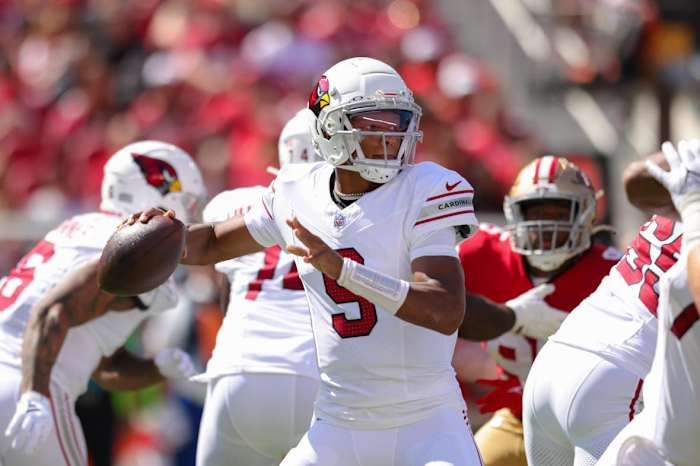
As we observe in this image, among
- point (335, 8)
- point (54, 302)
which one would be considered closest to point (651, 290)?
point (54, 302)

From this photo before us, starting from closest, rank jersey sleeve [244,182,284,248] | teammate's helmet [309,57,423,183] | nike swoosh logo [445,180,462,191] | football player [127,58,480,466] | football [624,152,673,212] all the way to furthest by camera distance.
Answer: football player [127,58,480,466]
nike swoosh logo [445,180,462,191]
teammate's helmet [309,57,423,183]
jersey sleeve [244,182,284,248]
football [624,152,673,212]

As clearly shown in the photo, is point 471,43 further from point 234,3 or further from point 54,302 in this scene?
point 54,302

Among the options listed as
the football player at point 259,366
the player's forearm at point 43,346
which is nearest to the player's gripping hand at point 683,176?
the football player at point 259,366

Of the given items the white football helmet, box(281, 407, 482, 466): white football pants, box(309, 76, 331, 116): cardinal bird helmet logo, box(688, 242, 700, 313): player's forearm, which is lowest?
box(281, 407, 482, 466): white football pants

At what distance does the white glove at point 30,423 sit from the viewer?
185 inches

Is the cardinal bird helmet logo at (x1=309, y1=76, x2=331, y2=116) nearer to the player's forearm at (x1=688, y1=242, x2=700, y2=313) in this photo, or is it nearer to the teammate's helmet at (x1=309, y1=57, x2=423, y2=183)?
the teammate's helmet at (x1=309, y1=57, x2=423, y2=183)

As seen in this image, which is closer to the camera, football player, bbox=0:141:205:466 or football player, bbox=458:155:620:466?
football player, bbox=0:141:205:466

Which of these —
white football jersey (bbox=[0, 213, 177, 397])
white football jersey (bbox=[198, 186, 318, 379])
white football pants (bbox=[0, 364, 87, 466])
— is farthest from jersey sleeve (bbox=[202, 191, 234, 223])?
white football pants (bbox=[0, 364, 87, 466])

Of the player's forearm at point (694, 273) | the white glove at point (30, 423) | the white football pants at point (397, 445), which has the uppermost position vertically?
the player's forearm at point (694, 273)

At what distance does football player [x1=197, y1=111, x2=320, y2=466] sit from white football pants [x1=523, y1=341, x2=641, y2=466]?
941 mm

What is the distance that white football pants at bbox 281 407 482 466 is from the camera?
387 centimetres

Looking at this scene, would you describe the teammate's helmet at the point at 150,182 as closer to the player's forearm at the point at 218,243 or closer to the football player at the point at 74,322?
the football player at the point at 74,322

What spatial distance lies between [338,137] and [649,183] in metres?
1.49

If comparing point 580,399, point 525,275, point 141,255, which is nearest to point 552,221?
point 525,275
